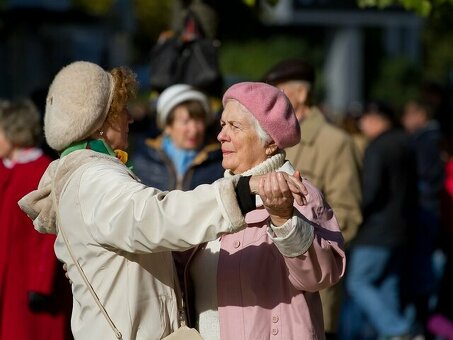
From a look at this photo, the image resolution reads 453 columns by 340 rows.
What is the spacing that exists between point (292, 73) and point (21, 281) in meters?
2.02

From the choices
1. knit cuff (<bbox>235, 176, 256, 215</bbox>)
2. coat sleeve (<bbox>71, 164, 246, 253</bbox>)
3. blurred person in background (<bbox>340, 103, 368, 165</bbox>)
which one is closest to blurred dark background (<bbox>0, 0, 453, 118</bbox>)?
blurred person in background (<bbox>340, 103, 368, 165</bbox>)

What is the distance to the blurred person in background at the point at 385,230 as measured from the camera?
10.4 metres

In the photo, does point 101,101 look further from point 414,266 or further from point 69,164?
point 414,266

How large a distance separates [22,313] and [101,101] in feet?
9.48

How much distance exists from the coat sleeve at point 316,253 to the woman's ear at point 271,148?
0.75ft

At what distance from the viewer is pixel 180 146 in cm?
826

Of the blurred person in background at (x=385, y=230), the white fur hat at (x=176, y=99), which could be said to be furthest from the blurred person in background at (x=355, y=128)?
the white fur hat at (x=176, y=99)

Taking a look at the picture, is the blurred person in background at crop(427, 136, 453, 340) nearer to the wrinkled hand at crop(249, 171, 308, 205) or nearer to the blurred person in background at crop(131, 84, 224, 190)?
the blurred person in background at crop(131, 84, 224, 190)

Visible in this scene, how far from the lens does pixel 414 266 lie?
1116cm

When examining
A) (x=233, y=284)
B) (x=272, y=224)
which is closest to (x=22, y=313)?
(x=233, y=284)

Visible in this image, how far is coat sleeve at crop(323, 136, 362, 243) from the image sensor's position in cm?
758

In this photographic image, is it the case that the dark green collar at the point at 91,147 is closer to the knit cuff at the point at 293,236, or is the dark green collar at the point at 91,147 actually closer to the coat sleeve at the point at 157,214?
the coat sleeve at the point at 157,214

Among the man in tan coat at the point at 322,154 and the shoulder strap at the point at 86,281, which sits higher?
the shoulder strap at the point at 86,281

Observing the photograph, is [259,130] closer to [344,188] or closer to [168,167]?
[344,188]
